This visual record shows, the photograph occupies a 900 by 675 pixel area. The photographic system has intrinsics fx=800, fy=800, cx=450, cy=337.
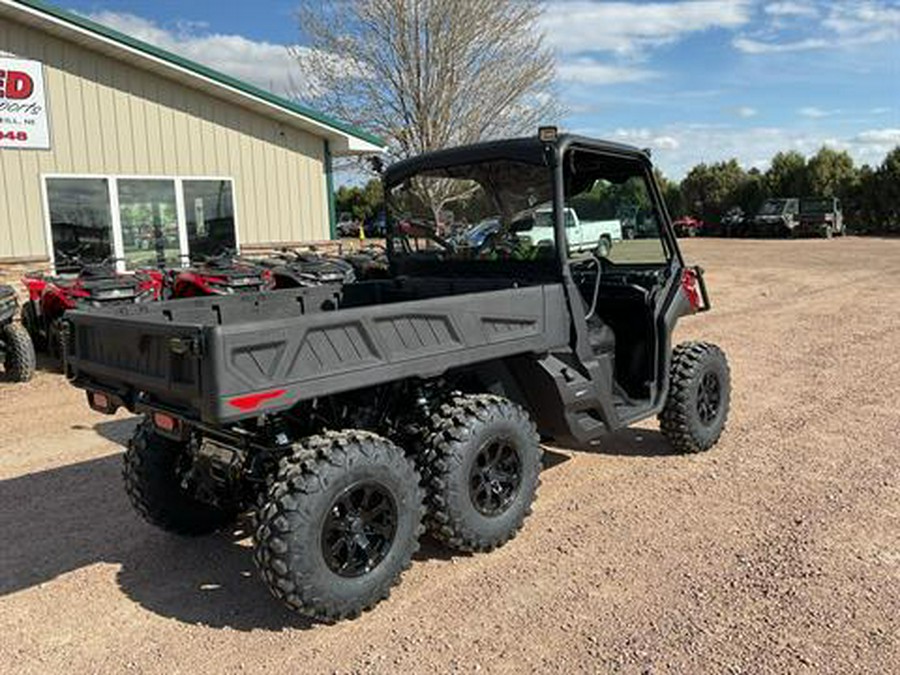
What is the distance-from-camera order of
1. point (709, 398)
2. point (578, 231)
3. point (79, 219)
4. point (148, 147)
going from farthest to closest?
1. point (148, 147)
2. point (79, 219)
3. point (709, 398)
4. point (578, 231)

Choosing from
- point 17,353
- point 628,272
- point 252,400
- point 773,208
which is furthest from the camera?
point 773,208

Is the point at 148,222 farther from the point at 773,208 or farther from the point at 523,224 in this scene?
the point at 773,208

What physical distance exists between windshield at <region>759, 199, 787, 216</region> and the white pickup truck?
3500 centimetres

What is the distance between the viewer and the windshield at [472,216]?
4516mm

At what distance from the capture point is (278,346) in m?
3.09

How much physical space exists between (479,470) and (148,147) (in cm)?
970

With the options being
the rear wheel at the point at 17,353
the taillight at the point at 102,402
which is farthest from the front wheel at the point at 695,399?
the rear wheel at the point at 17,353

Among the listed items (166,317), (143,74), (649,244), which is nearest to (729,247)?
(143,74)

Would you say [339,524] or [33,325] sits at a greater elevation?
[33,325]

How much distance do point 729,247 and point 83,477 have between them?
29562 mm

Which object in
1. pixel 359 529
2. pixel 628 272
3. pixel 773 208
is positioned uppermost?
pixel 773 208

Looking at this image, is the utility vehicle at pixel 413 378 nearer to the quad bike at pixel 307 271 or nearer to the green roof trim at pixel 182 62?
the quad bike at pixel 307 271

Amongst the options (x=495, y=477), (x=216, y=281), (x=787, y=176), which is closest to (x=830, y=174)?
(x=787, y=176)

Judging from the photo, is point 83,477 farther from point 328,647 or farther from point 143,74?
point 143,74
